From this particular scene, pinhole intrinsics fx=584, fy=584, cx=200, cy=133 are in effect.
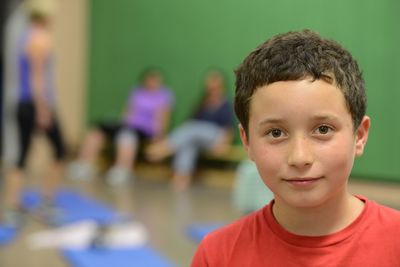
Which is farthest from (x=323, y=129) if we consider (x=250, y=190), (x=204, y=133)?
(x=204, y=133)

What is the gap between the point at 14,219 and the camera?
14.2 ft

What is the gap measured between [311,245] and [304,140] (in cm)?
19

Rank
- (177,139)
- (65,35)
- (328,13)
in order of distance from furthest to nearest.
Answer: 1. (65,35)
2. (177,139)
3. (328,13)

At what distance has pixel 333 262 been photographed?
95 centimetres

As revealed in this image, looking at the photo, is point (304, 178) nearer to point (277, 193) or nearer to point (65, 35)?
point (277, 193)

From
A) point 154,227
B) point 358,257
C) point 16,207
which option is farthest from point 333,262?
point 16,207

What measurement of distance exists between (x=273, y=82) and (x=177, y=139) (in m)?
5.52

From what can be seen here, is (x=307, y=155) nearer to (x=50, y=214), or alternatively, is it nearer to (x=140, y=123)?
(x=50, y=214)

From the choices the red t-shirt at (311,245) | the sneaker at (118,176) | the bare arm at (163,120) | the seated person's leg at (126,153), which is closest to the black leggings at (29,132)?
the sneaker at (118,176)

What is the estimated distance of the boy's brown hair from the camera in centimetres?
93

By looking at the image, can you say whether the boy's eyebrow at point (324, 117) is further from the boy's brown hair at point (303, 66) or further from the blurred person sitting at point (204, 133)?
the blurred person sitting at point (204, 133)

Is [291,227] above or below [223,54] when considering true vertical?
below

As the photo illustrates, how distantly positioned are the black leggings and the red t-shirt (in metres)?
3.36

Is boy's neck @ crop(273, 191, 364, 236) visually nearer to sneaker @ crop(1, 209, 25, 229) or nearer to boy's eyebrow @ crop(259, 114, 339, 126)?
boy's eyebrow @ crop(259, 114, 339, 126)
